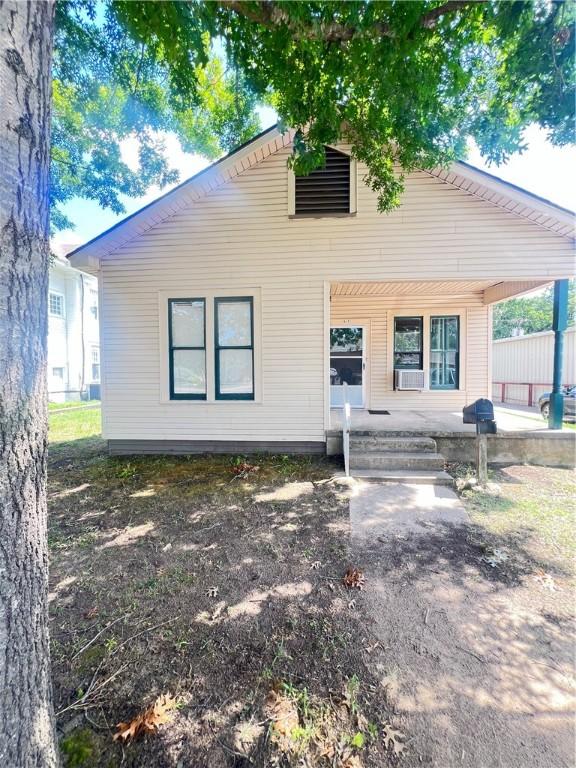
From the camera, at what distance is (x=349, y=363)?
8.78 m

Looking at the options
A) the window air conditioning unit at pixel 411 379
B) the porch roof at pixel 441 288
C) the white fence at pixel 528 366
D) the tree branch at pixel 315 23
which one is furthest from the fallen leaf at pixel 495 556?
the white fence at pixel 528 366

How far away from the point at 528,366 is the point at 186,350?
634 inches

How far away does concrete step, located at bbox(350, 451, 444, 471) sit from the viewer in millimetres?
5262

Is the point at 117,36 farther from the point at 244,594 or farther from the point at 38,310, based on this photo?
the point at 244,594

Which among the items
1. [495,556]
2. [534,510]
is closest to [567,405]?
[534,510]

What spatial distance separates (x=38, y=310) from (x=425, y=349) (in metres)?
8.56

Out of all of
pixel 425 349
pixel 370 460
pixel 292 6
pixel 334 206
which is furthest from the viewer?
pixel 425 349

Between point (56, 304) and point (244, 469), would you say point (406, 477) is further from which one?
point (56, 304)

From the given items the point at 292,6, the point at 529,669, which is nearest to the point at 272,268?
the point at 292,6

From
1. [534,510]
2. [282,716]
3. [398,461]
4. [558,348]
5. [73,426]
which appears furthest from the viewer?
[73,426]

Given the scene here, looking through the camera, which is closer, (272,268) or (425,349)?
(272,268)

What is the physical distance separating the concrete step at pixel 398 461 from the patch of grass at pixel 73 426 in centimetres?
689

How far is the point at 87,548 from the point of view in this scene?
10.7ft

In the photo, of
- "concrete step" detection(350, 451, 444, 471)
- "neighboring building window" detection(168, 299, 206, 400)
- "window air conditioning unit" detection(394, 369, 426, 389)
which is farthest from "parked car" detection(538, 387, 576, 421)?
"neighboring building window" detection(168, 299, 206, 400)
